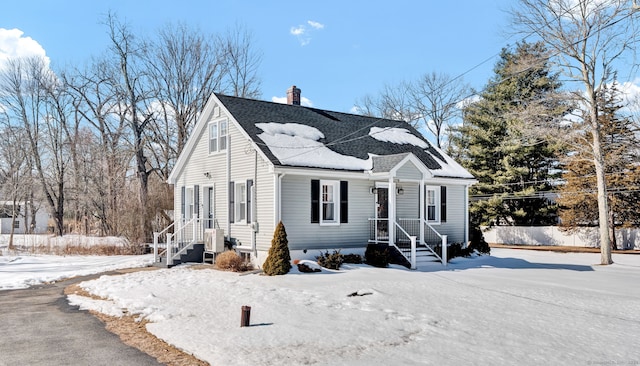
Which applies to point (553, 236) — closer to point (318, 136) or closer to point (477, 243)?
point (477, 243)

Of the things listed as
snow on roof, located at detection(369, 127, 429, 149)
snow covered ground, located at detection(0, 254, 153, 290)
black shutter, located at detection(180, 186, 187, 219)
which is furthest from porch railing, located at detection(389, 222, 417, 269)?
snow covered ground, located at detection(0, 254, 153, 290)

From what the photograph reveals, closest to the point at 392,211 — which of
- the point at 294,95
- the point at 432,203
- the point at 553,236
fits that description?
the point at 432,203

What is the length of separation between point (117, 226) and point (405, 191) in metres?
16.7

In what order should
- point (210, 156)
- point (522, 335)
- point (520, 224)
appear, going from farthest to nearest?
point (520, 224), point (210, 156), point (522, 335)

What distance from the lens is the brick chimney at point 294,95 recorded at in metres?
23.7

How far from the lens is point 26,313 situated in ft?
35.2

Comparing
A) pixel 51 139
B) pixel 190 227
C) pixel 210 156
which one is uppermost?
pixel 51 139

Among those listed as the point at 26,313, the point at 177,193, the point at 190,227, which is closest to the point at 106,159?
the point at 177,193

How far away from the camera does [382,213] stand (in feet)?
67.1

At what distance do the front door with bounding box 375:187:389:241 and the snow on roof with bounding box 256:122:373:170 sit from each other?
1.48m

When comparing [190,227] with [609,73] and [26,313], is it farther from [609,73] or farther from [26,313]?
[609,73]

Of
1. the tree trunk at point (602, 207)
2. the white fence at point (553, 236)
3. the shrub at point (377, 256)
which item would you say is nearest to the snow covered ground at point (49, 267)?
the shrub at point (377, 256)

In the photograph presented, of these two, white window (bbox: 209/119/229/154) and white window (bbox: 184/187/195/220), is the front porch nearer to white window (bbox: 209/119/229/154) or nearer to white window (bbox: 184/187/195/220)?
white window (bbox: 209/119/229/154)

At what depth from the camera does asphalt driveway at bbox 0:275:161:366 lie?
7.12 meters
